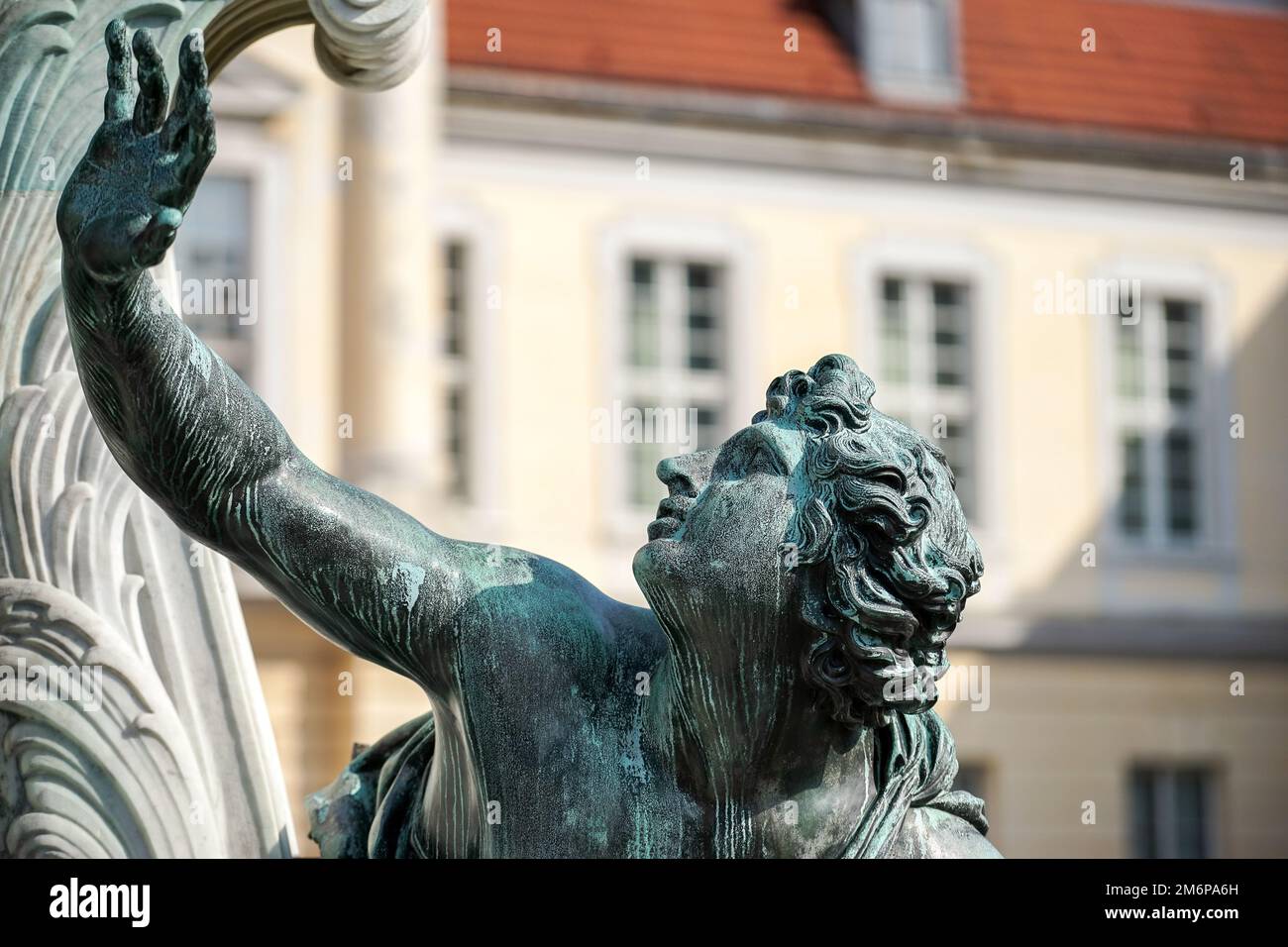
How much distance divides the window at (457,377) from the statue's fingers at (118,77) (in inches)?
684

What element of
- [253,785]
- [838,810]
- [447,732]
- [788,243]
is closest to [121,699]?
[253,785]

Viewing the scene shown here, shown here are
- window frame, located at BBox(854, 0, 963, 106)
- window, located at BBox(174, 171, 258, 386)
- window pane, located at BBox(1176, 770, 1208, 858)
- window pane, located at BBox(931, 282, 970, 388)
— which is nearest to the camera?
window, located at BBox(174, 171, 258, 386)

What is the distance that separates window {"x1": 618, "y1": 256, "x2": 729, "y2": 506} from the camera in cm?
1981

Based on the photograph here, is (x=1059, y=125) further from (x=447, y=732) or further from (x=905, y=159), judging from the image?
(x=447, y=732)

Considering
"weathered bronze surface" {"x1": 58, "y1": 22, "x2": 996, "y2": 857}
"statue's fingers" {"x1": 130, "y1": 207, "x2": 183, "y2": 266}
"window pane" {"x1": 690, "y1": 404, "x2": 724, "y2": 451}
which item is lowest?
"weathered bronze surface" {"x1": 58, "y1": 22, "x2": 996, "y2": 857}

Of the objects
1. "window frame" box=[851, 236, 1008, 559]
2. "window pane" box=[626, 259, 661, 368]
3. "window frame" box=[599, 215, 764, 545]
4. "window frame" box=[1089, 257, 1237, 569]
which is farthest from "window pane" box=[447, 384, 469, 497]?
"window frame" box=[1089, 257, 1237, 569]

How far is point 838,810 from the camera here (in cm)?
207

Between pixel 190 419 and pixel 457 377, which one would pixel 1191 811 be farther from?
pixel 190 419

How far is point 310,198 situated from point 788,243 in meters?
4.60

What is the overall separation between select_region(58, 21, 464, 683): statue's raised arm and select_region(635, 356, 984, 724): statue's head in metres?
0.24

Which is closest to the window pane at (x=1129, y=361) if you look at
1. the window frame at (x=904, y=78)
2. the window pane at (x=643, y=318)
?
the window frame at (x=904, y=78)

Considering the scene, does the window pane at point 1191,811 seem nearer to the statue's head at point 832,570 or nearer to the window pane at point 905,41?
the window pane at point 905,41

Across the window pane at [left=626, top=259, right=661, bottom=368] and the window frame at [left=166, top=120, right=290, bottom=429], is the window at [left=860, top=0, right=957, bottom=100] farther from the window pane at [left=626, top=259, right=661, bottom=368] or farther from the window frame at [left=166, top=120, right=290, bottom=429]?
the window frame at [left=166, top=120, right=290, bottom=429]

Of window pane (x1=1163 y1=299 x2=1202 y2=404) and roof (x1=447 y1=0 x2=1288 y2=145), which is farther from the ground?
roof (x1=447 y1=0 x2=1288 y2=145)
